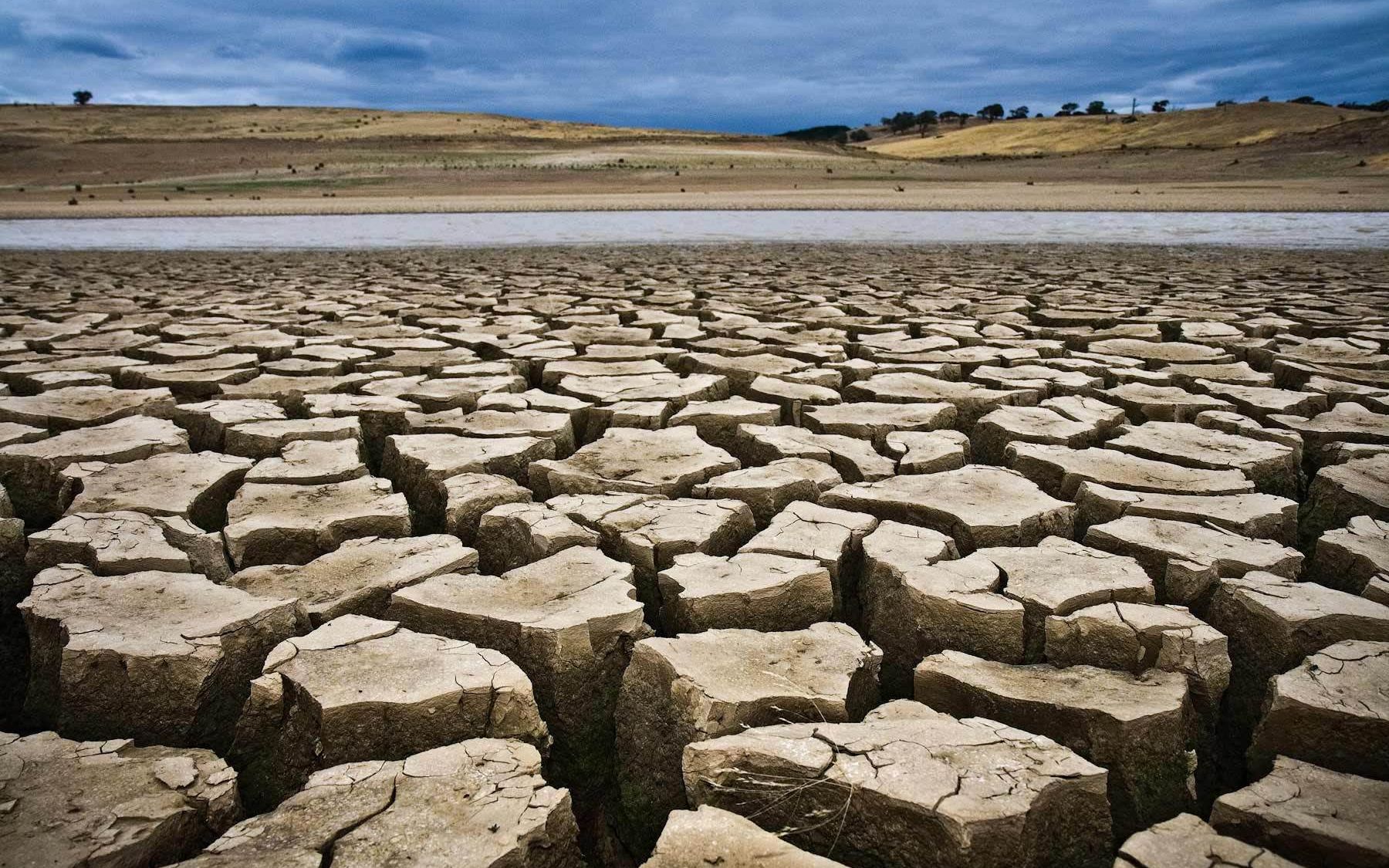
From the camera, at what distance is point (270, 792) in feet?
3.88

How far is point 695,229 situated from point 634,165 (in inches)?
566

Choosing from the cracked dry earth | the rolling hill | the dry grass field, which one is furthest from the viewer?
the rolling hill

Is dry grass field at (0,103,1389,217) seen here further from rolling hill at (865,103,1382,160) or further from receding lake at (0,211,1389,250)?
receding lake at (0,211,1389,250)

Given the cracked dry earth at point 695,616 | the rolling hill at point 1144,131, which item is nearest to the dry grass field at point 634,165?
the rolling hill at point 1144,131

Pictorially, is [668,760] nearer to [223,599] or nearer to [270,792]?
[270,792]

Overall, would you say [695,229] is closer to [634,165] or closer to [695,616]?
[695,616]

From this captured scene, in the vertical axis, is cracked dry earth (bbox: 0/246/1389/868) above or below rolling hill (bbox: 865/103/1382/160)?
below

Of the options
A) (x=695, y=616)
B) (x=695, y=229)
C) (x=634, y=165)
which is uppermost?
(x=634, y=165)

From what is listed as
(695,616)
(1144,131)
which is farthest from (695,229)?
(1144,131)

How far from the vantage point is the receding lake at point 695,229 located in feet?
30.6

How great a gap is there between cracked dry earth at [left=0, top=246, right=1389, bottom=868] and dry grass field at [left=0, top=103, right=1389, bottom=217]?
44.5 feet

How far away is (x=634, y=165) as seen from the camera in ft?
80.7

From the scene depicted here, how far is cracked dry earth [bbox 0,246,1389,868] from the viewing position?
995mm

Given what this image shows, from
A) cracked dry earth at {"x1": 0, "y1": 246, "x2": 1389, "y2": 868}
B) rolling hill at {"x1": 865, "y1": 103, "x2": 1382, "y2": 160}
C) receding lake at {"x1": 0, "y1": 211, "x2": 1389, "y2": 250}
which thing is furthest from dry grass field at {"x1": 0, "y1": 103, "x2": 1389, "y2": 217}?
cracked dry earth at {"x1": 0, "y1": 246, "x2": 1389, "y2": 868}
